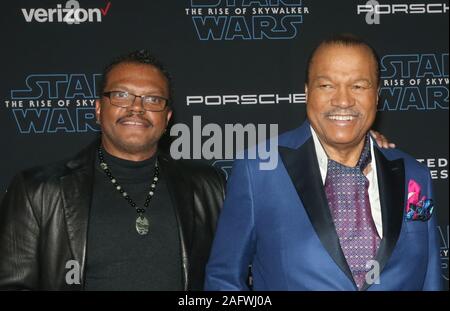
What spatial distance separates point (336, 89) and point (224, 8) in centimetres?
164

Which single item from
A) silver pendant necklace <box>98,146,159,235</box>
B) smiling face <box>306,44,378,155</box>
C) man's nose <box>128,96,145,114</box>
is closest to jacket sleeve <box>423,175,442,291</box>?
smiling face <box>306,44,378,155</box>

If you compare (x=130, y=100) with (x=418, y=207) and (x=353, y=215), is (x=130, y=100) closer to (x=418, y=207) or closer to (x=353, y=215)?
(x=353, y=215)

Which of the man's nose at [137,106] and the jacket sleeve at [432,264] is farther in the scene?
the man's nose at [137,106]

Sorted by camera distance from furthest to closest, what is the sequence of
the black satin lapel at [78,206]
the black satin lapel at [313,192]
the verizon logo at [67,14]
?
the verizon logo at [67,14] → the black satin lapel at [78,206] → the black satin lapel at [313,192]

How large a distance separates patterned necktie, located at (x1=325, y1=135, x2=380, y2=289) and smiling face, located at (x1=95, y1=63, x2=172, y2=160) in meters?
0.75

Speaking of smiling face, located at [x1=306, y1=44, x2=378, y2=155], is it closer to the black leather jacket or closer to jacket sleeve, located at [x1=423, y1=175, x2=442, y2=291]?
jacket sleeve, located at [x1=423, y1=175, x2=442, y2=291]

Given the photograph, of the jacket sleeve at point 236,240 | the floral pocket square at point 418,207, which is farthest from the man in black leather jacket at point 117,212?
the floral pocket square at point 418,207

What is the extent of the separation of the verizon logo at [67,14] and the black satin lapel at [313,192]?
1.84 meters

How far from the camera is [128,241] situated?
2.35 meters

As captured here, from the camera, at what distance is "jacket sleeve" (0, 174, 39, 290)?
233 cm

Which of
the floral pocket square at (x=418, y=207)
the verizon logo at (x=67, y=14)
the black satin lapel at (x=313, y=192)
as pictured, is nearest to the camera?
the black satin lapel at (x=313, y=192)

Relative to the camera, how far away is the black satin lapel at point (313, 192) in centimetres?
207

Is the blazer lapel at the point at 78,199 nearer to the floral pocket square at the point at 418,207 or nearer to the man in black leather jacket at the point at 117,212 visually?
the man in black leather jacket at the point at 117,212

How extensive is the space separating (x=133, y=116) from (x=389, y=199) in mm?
1056
